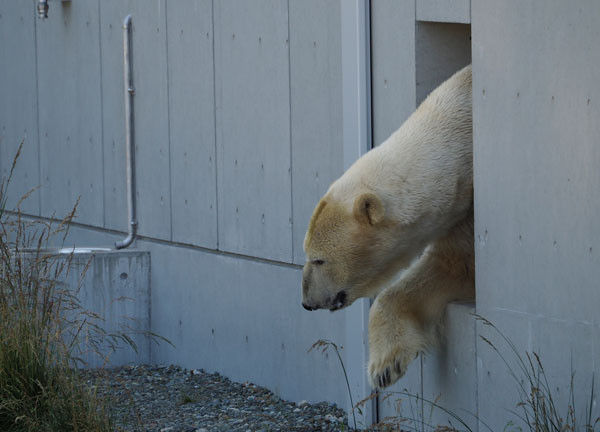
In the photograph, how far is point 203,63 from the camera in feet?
20.8

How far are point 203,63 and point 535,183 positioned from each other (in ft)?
10.8

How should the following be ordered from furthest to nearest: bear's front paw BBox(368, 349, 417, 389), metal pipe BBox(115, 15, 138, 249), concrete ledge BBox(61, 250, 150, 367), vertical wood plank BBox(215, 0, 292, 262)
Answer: metal pipe BBox(115, 15, 138, 249) → concrete ledge BBox(61, 250, 150, 367) → vertical wood plank BBox(215, 0, 292, 262) → bear's front paw BBox(368, 349, 417, 389)

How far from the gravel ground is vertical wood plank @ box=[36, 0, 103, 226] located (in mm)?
2174

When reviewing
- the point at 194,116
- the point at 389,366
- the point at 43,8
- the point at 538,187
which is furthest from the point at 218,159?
the point at 43,8

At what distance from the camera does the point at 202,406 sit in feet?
18.0

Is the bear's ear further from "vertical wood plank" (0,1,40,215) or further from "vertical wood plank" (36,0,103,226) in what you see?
"vertical wood plank" (0,1,40,215)

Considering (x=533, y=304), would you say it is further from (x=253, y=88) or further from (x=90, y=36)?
(x=90, y=36)

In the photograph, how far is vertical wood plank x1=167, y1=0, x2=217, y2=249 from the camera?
6316 millimetres

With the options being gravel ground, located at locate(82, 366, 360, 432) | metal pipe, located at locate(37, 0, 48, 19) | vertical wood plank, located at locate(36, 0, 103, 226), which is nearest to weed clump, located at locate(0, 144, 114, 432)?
gravel ground, located at locate(82, 366, 360, 432)

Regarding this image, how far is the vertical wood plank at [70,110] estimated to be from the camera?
A: 8.12m

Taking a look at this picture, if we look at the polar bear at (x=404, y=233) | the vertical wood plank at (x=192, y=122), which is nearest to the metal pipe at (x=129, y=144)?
the vertical wood plank at (x=192, y=122)

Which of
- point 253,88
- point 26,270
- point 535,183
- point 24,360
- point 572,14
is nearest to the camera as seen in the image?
point 572,14

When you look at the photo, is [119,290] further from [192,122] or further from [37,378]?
[37,378]

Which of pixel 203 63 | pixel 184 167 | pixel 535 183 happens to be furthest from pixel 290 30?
pixel 535 183
